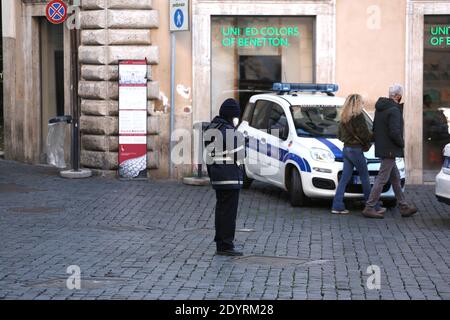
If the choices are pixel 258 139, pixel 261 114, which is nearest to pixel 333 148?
pixel 258 139

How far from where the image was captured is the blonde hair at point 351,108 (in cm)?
1520

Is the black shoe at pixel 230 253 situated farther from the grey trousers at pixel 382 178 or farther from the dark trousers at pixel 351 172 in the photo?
the dark trousers at pixel 351 172

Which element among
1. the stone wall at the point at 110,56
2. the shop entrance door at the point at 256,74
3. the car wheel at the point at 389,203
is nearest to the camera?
the car wheel at the point at 389,203

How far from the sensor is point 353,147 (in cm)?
1505

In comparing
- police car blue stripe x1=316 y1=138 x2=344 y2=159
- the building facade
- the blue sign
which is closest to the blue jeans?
police car blue stripe x1=316 y1=138 x2=344 y2=159

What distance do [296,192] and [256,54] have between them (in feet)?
16.1

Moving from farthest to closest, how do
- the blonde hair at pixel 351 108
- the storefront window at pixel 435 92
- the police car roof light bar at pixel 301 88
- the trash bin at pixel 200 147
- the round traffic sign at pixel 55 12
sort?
the storefront window at pixel 435 92 < the round traffic sign at pixel 55 12 < the trash bin at pixel 200 147 < the police car roof light bar at pixel 301 88 < the blonde hair at pixel 351 108

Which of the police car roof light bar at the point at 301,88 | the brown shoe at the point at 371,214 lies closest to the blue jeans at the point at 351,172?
the brown shoe at the point at 371,214

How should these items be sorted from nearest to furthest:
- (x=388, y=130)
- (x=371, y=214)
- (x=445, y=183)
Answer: (x=445, y=183) → (x=388, y=130) → (x=371, y=214)

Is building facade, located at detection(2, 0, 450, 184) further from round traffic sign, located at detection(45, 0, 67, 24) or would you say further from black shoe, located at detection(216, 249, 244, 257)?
black shoe, located at detection(216, 249, 244, 257)

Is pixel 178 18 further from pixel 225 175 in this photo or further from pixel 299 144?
pixel 225 175

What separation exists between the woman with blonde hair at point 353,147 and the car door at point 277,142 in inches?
51.9

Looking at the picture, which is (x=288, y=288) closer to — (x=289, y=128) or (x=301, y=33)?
(x=289, y=128)

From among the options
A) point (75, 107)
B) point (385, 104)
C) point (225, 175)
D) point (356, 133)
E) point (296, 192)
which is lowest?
point (296, 192)
